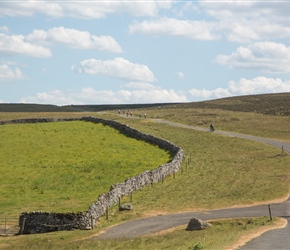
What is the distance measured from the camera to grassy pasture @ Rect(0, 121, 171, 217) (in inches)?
2200

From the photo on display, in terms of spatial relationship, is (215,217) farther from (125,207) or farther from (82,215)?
(82,215)

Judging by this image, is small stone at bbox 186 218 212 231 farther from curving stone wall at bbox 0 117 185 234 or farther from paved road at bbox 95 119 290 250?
curving stone wall at bbox 0 117 185 234

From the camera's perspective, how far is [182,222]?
1786 inches

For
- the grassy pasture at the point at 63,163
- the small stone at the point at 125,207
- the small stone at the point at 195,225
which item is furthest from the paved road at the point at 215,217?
the grassy pasture at the point at 63,163

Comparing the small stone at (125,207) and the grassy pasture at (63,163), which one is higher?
the grassy pasture at (63,163)

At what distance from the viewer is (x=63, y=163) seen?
248 feet

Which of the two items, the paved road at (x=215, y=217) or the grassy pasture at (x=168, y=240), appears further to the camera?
the grassy pasture at (x=168, y=240)

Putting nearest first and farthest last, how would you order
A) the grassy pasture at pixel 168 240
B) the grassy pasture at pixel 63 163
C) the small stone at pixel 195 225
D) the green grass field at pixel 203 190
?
1. the grassy pasture at pixel 168 240
2. the green grass field at pixel 203 190
3. the small stone at pixel 195 225
4. the grassy pasture at pixel 63 163

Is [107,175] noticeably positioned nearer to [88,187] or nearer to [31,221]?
[88,187]

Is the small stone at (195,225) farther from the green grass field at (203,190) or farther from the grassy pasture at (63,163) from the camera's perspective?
the grassy pasture at (63,163)

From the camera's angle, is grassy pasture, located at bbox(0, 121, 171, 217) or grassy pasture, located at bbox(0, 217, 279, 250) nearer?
grassy pasture, located at bbox(0, 217, 279, 250)

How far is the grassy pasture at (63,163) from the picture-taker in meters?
55.9

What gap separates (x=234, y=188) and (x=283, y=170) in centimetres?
1313

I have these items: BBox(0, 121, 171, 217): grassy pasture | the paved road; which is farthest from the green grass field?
the paved road
